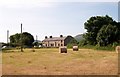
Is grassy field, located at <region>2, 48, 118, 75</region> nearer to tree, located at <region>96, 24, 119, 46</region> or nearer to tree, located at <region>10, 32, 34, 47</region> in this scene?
tree, located at <region>96, 24, 119, 46</region>

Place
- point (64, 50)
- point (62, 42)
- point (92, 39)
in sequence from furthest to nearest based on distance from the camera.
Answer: point (62, 42)
point (92, 39)
point (64, 50)

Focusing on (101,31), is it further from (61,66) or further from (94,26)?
(61,66)

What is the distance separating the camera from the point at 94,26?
76.6 metres

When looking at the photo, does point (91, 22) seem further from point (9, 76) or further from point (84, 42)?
point (9, 76)

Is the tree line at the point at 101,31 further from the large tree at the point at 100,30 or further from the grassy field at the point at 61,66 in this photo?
the grassy field at the point at 61,66

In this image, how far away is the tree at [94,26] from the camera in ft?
246

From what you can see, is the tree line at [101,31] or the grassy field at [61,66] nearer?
the grassy field at [61,66]

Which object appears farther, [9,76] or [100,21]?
[100,21]

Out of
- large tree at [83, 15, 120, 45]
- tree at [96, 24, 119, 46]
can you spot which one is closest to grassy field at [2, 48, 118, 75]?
tree at [96, 24, 119, 46]

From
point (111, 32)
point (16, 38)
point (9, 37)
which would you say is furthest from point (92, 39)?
point (9, 37)

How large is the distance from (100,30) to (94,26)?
7.09 m

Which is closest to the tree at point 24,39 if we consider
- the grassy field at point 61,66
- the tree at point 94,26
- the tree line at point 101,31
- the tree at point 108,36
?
the tree line at point 101,31

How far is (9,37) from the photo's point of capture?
124 meters

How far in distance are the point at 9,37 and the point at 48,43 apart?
77.2 feet
